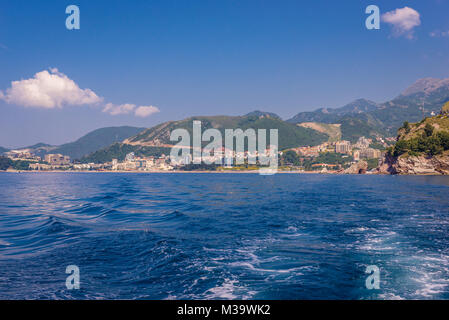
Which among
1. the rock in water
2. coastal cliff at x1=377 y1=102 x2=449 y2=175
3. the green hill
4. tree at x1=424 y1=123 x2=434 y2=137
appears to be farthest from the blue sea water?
A: the rock in water

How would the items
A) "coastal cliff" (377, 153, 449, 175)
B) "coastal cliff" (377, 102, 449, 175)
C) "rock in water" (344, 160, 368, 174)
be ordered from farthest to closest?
1. "rock in water" (344, 160, 368, 174)
2. "coastal cliff" (377, 102, 449, 175)
3. "coastal cliff" (377, 153, 449, 175)

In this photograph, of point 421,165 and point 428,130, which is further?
point 428,130

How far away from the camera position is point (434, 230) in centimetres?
1806

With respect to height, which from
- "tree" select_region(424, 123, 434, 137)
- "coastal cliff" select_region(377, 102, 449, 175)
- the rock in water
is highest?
"tree" select_region(424, 123, 434, 137)

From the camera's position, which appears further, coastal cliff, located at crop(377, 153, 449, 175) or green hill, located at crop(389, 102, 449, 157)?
green hill, located at crop(389, 102, 449, 157)

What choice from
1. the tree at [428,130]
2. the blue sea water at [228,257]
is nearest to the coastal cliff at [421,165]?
the tree at [428,130]

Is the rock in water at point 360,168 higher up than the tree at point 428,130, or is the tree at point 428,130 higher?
the tree at point 428,130

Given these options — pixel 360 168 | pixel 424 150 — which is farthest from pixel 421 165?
pixel 360 168

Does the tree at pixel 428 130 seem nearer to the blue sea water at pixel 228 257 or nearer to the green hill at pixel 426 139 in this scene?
the green hill at pixel 426 139

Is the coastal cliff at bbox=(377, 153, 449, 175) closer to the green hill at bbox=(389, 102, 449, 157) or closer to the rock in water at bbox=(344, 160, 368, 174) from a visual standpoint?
the green hill at bbox=(389, 102, 449, 157)

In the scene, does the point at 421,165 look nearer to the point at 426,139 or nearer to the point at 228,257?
the point at 426,139
